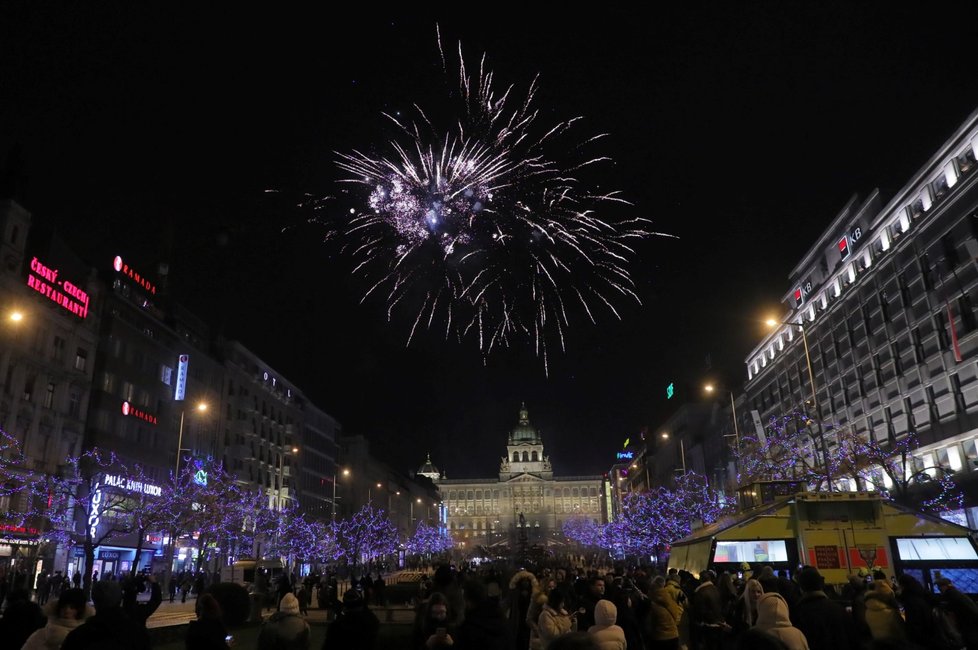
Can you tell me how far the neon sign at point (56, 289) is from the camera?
4212 centimetres

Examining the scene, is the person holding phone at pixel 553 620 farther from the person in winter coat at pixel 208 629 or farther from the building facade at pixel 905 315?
the building facade at pixel 905 315

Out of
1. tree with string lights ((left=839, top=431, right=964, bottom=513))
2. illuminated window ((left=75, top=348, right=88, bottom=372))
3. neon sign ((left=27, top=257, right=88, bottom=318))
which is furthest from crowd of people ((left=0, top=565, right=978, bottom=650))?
illuminated window ((left=75, top=348, right=88, bottom=372))

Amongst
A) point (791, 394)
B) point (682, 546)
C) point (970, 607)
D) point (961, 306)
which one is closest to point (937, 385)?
point (961, 306)

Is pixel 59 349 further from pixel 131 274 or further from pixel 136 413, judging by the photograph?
pixel 131 274

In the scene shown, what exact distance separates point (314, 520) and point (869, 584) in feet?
279

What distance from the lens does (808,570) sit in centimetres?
870

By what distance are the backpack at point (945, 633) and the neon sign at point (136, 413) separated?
52094mm

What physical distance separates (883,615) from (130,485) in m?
50.3

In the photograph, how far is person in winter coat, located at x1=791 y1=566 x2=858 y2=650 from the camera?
820cm

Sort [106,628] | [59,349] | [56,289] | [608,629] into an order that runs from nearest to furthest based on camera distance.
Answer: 1. [106,628]
2. [608,629]
3. [56,289]
4. [59,349]

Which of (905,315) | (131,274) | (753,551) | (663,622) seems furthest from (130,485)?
(905,315)

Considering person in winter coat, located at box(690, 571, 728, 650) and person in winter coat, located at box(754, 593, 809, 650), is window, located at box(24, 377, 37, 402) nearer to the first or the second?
person in winter coat, located at box(690, 571, 728, 650)

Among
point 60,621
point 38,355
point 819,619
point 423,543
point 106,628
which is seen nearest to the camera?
point 106,628

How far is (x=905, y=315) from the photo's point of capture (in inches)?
1829
